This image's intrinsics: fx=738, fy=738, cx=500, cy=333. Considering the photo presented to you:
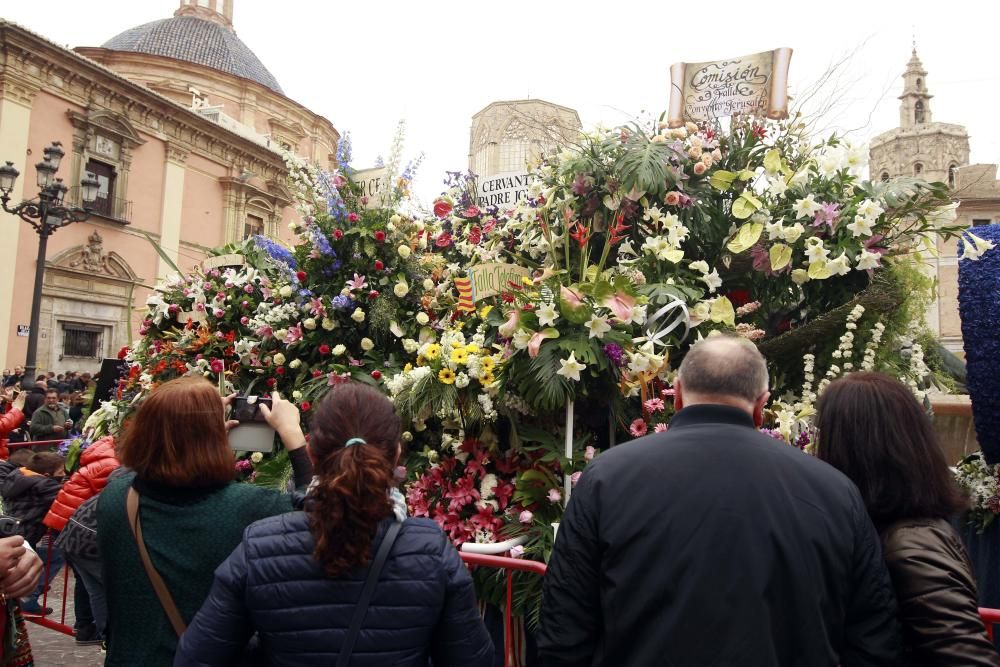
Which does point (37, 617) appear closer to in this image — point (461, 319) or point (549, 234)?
point (461, 319)

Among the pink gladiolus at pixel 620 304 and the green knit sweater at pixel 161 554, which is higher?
the pink gladiolus at pixel 620 304

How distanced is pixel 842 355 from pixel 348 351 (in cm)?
248

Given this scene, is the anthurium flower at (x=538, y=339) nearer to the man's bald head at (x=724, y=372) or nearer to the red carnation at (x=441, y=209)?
the man's bald head at (x=724, y=372)

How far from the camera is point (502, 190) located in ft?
15.4

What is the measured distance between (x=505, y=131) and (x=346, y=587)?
7567 millimetres

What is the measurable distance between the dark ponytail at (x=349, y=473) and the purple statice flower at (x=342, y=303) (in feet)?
7.58

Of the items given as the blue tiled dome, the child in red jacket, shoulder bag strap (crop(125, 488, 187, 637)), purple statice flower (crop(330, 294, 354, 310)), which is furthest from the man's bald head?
the blue tiled dome

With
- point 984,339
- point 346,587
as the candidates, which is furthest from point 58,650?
point 984,339

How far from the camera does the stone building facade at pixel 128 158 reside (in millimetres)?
18078

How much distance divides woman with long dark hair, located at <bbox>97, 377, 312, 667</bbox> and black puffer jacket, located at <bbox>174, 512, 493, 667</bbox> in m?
0.28

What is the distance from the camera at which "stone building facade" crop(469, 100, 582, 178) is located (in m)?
7.75

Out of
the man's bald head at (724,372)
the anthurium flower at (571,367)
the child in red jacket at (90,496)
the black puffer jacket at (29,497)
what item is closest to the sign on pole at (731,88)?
the anthurium flower at (571,367)

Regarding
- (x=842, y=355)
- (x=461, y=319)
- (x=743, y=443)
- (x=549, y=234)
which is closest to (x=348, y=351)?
(x=461, y=319)

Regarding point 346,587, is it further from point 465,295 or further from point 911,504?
point 465,295
